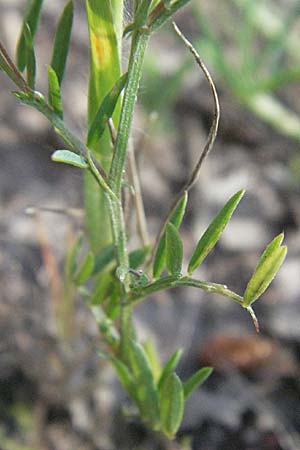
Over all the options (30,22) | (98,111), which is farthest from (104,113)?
(30,22)

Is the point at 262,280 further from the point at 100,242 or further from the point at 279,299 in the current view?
the point at 279,299

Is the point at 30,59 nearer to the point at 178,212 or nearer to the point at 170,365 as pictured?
the point at 178,212

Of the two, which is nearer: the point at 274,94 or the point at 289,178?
the point at 289,178

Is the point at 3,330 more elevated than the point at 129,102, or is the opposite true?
the point at 129,102

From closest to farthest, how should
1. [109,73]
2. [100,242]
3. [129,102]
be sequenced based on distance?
[129,102], [109,73], [100,242]

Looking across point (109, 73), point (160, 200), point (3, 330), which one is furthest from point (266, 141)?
point (109, 73)

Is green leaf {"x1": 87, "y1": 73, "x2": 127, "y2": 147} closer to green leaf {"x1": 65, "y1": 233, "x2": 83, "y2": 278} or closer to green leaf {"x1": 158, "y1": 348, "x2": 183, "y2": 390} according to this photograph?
green leaf {"x1": 65, "y1": 233, "x2": 83, "y2": 278}

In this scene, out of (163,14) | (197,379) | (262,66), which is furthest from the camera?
(262,66)
